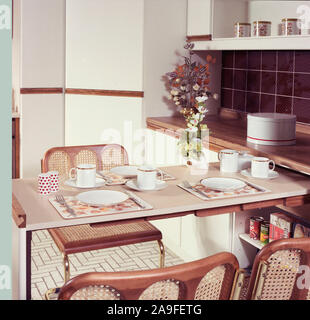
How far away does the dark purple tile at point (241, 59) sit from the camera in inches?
132

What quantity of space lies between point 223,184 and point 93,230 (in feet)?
2.14

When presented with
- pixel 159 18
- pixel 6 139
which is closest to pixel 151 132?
pixel 159 18

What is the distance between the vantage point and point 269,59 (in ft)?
10.2

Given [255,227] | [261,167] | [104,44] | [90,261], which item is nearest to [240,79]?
[104,44]

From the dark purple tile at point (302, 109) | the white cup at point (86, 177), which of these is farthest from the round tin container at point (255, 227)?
the white cup at point (86, 177)

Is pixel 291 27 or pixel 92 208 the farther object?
pixel 291 27

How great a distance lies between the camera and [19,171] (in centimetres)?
405

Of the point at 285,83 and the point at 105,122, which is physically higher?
the point at 285,83

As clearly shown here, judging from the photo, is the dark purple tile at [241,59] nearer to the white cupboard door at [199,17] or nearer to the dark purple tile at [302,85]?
the white cupboard door at [199,17]

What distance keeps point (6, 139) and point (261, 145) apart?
6.12 feet

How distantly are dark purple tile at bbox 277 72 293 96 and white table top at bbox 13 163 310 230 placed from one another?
0.94 metres

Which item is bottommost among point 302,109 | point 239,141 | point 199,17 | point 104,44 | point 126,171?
point 126,171

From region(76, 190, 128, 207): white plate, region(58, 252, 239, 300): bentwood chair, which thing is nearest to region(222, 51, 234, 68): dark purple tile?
region(76, 190, 128, 207): white plate

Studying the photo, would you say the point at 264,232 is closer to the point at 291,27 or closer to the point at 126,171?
the point at 126,171
